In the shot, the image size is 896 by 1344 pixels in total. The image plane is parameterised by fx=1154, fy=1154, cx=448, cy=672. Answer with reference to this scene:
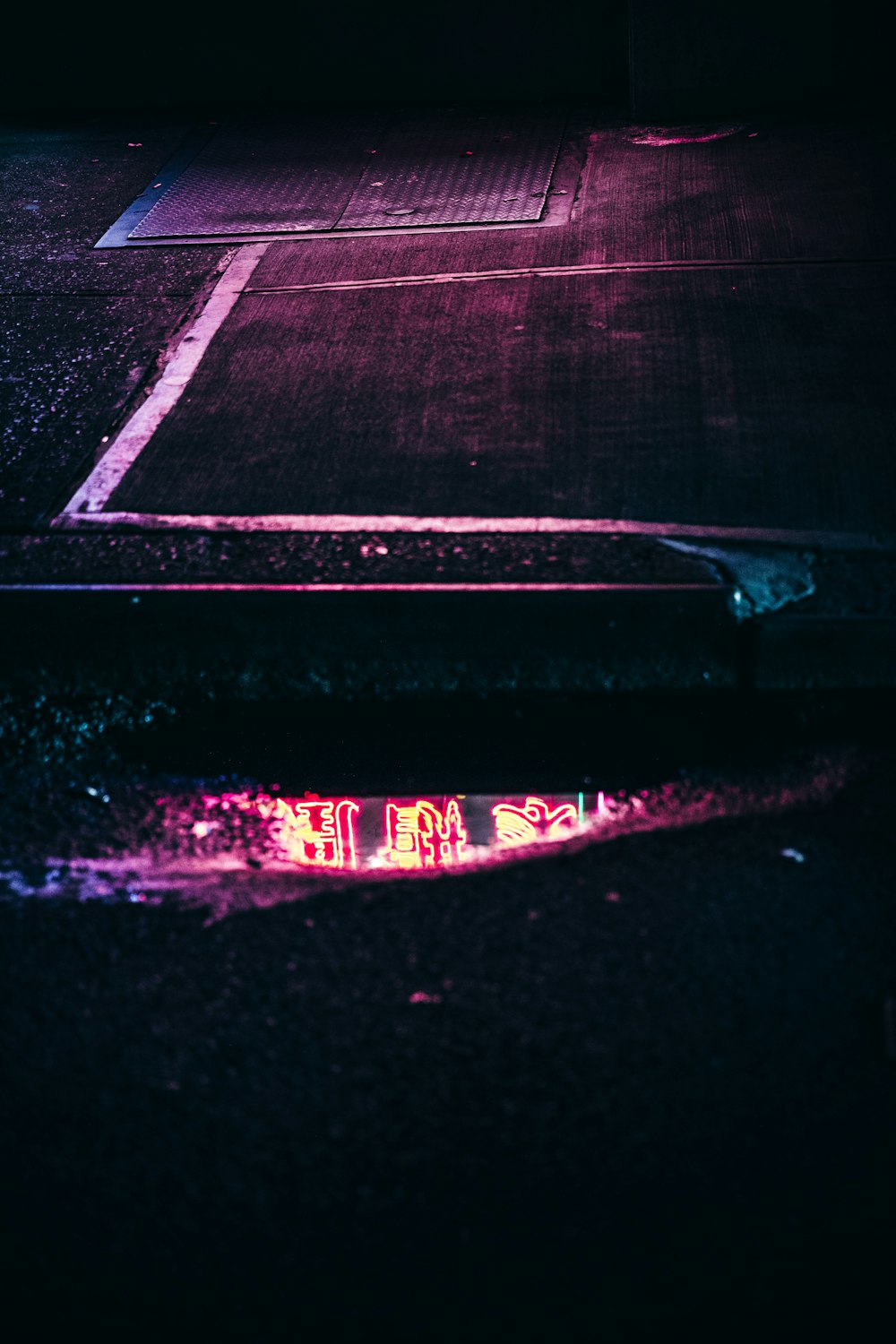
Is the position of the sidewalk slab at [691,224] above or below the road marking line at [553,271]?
above

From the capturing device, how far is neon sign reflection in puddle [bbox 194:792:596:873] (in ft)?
10.1

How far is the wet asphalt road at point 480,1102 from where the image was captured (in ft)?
6.97

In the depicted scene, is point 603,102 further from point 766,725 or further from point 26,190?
point 766,725

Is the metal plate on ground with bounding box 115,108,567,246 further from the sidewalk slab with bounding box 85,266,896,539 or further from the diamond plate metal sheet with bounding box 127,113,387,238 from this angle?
Result: the sidewalk slab with bounding box 85,266,896,539

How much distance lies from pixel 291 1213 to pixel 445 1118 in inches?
14.1

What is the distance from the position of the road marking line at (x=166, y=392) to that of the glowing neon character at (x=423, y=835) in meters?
1.75

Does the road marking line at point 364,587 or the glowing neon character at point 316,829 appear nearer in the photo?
the glowing neon character at point 316,829

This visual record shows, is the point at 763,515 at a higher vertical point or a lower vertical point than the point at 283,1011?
higher

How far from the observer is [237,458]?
172 inches

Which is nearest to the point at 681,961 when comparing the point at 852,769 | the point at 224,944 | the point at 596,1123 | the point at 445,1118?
the point at 596,1123

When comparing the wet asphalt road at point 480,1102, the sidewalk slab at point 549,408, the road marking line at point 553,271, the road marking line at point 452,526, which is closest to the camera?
the wet asphalt road at point 480,1102

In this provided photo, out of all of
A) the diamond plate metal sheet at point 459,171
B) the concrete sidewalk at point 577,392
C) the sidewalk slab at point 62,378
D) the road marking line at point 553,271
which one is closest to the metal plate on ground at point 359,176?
the diamond plate metal sheet at point 459,171

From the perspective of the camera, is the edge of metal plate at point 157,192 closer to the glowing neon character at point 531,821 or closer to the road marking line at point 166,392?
the road marking line at point 166,392

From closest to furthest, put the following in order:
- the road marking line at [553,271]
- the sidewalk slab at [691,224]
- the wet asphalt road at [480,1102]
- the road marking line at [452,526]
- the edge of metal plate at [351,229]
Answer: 1. the wet asphalt road at [480,1102]
2. the road marking line at [452,526]
3. the road marking line at [553,271]
4. the sidewalk slab at [691,224]
5. the edge of metal plate at [351,229]
